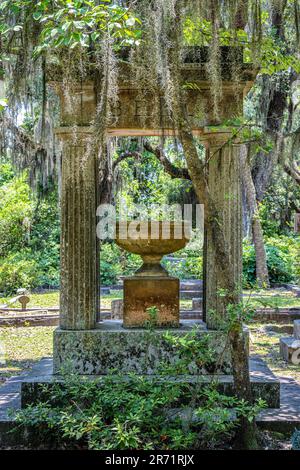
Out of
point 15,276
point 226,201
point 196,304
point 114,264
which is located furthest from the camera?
point 114,264

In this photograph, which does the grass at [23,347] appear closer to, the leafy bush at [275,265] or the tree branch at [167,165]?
the tree branch at [167,165]

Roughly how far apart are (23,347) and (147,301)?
4.63 metres

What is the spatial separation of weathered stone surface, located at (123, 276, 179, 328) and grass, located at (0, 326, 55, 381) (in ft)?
8.86

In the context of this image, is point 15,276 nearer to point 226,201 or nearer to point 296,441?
point 226,201

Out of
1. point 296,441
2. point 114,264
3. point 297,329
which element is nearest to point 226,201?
point 296,441

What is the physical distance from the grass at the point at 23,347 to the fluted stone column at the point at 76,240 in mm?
2594

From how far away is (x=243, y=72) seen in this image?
5.34 meters

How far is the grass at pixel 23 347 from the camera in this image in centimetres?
815

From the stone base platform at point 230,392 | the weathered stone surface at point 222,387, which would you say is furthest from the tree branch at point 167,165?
the weathered stone surface at point 222,387

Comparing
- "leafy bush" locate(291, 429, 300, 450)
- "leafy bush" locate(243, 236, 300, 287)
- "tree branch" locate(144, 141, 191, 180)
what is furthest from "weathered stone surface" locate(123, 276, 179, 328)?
"leafy bush" locate(243, 236, 300, 287)

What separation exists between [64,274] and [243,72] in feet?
8.34

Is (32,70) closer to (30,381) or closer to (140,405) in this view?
(30,381)

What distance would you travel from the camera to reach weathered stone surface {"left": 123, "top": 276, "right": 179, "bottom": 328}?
5.64 meters

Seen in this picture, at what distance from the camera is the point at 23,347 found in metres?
9.58
